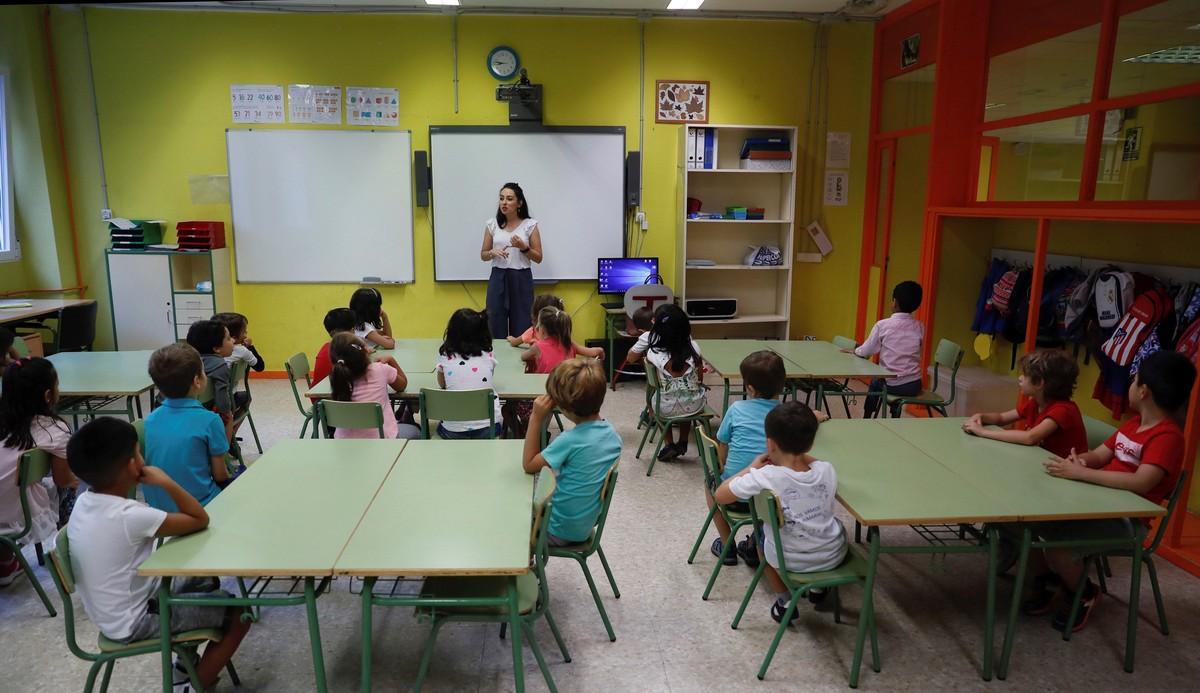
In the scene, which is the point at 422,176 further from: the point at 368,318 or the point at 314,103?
the point at 368,318

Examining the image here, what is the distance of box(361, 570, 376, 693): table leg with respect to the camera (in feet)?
6.73

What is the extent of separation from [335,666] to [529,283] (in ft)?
13.4

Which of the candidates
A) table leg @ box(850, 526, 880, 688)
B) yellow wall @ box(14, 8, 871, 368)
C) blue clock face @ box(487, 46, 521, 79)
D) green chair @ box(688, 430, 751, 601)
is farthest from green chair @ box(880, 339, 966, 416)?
blue clock face @ box(487, 46, 521, 79)

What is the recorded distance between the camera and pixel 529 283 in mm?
6289

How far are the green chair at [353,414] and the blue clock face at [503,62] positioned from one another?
4.01 metres

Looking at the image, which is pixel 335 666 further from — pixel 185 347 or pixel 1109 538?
pixel 1109 538

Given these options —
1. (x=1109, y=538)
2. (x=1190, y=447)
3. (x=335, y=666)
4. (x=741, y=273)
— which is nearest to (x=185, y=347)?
(x=335, y=666)

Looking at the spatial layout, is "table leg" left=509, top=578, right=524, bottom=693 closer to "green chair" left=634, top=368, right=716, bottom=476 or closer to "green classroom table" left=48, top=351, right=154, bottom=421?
"green chair" left=634, top=368, right=716, bottom=476

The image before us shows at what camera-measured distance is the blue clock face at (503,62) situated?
629cm

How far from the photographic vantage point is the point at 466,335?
3.61 meters

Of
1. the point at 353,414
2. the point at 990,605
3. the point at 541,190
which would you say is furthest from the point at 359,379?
the point at 541,190

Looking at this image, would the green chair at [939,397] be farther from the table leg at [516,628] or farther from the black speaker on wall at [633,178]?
the table leg at [516,628]

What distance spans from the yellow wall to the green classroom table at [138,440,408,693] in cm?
417

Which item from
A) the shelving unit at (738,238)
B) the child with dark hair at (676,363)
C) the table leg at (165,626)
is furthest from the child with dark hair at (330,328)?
the shelving unit at (738,238)
